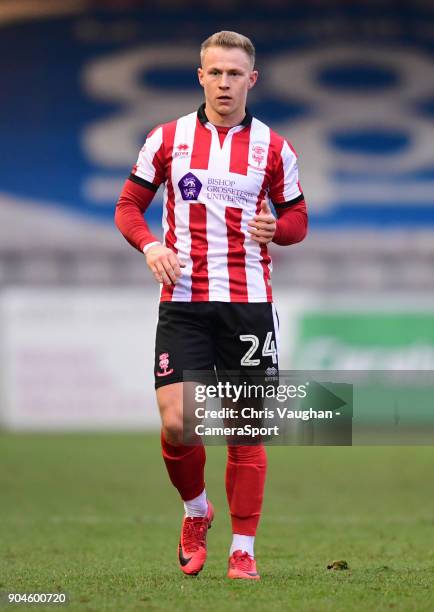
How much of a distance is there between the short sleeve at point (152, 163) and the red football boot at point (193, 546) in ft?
4.26

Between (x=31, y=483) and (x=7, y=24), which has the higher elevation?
(x=7, y=24)

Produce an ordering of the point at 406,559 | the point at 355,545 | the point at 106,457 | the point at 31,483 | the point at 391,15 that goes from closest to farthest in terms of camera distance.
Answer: the point at 406,559 → the point at 355,545 → the point at 31,483 → the point at 106,457 → the point at 391,15

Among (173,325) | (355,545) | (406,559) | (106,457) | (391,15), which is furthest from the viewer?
(391,15)

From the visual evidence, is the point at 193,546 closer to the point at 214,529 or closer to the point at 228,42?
the point at 228,42

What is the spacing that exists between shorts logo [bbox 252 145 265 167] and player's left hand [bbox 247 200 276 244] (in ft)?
0.62

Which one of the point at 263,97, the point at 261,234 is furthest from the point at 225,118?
the point at 263,97

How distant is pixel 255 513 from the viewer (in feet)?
14.9

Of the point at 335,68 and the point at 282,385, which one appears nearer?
the point at 282,385

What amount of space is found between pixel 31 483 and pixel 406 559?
4.57 meters

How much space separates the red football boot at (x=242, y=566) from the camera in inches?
174

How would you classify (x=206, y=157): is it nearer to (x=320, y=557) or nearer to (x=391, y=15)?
(x=320, y=557)

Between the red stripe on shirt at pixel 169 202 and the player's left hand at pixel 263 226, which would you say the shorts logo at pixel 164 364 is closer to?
the red stripe on shirt at pixel 169 202

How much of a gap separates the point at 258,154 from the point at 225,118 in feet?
0.62

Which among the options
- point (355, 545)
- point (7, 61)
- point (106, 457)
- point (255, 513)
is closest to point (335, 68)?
point (7, 61)
